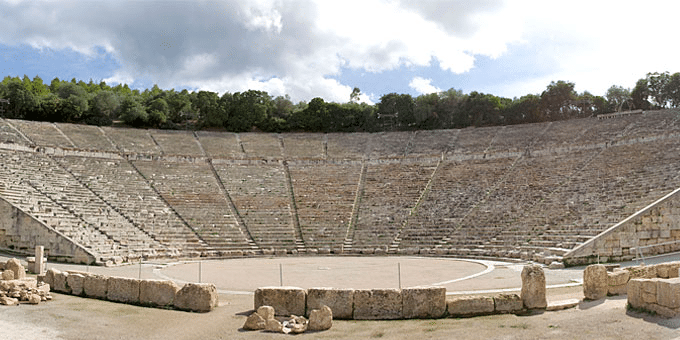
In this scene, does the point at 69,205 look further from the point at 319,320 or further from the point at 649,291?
the point at 649,291

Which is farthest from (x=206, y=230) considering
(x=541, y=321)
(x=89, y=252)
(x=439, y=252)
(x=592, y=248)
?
(x=541, y=321)

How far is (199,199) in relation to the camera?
1088 inches

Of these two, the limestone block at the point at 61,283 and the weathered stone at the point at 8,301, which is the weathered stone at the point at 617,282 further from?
the weathered stone at the point at 8,301

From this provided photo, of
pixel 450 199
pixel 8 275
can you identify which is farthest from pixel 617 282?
pixel 450 199

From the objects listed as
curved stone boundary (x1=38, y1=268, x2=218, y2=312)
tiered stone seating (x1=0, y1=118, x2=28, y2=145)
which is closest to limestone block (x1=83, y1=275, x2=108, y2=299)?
curved stone boundary (x1=38, y1=268, x2=218, y2=312)

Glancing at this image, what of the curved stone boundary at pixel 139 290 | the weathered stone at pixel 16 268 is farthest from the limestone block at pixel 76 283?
the weathered stone at pixel 16 268

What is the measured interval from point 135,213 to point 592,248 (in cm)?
2073

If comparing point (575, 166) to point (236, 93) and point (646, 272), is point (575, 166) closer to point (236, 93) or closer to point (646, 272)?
point (646, 272)

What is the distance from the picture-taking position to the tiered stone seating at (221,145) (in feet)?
117

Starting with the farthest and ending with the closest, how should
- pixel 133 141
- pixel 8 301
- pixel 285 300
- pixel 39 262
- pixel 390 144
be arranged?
1. pixel 390 144
2. pixel 133 141
3. pixel 39 262
4. pixel 8 301
5. pixel 285 300

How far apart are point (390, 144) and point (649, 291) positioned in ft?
102

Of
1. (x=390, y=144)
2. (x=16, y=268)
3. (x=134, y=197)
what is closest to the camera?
(x=16, y=268)

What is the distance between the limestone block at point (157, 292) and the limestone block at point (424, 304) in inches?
192

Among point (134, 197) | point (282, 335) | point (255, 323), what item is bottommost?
point (282, 335)
